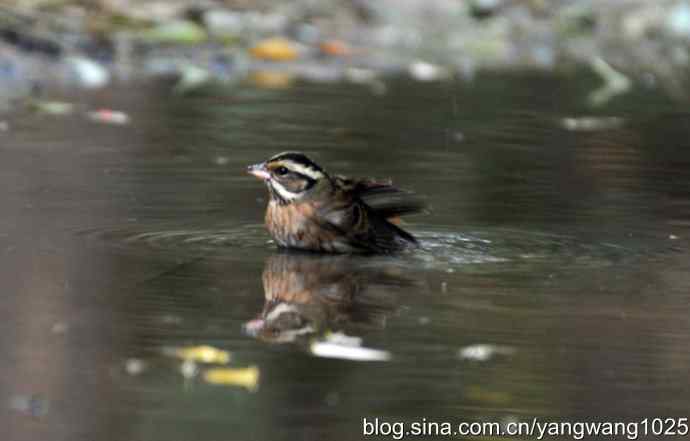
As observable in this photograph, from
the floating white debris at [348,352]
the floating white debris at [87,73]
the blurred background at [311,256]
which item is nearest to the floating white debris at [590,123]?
the blurred background at [311,256]

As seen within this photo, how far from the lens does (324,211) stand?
8836 mm

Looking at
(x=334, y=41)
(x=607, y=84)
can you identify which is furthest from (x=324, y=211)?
(x=334, y=41)

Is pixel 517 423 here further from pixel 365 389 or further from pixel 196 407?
pixel 196 407

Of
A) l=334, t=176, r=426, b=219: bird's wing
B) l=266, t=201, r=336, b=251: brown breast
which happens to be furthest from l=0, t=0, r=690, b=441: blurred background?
l=334, t=176, r=426, b=219: bird's wing

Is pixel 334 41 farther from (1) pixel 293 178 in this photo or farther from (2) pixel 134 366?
(2) pixel 134 366

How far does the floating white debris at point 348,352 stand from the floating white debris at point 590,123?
7.31m

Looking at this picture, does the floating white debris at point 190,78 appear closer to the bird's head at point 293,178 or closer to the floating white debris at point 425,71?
the floating white debris at point 425,71

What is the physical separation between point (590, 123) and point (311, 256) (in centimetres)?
577

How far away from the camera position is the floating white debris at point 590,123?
13.9 metres

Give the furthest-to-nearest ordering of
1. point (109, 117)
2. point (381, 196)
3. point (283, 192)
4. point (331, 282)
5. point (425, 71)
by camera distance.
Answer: point (425, 71) < point (109, 117) < point (381, 196) < point (283, 192) < point (331, 282)

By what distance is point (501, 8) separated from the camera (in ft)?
71.0

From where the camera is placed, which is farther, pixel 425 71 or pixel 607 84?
pixel 425 71

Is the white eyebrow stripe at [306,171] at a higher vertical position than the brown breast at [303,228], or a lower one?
higher

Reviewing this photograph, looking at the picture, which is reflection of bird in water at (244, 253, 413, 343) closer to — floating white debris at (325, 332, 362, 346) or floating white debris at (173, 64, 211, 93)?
floating white debris at (325, 332, 362, 346)
